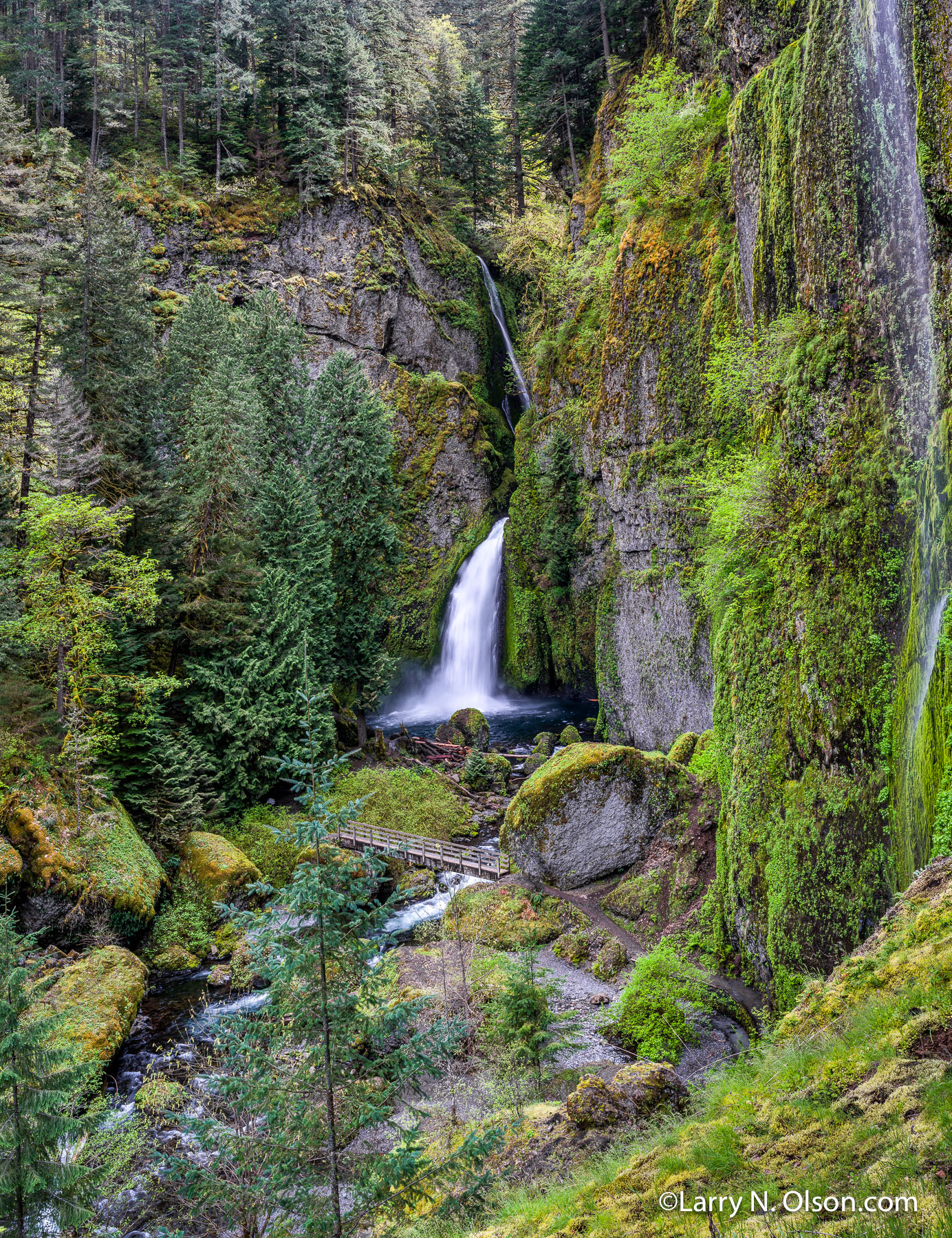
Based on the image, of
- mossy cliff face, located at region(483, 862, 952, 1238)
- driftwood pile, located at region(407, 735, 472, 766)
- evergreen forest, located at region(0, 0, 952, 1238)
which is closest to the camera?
mossy cliff face, located at region(483, 862, 952, 1238)

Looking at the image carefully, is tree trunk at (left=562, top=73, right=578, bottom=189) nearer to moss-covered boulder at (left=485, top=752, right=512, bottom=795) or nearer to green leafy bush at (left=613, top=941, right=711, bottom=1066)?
moss-covered boulder at (left=485, top=752, right=512, bottom=795)

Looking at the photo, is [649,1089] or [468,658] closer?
[649,1089]

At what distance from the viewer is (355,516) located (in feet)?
79.7

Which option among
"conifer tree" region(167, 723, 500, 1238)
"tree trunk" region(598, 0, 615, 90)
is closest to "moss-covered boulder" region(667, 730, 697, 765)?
"conifer tree" region(167, 723, 500, 1238)

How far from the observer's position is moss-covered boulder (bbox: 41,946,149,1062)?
432 inches

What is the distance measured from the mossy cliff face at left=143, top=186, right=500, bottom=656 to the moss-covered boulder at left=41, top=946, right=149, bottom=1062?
20.7 meters

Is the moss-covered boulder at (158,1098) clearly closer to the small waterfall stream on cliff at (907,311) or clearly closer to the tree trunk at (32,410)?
the small waterfall stream on cliff at (907,311)

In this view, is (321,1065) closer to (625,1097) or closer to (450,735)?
(625,1097)

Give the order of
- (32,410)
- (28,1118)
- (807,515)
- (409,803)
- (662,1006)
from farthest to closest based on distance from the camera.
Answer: (409,803)
(32,410)
(662,1006)
(807,515)
(28,1118)

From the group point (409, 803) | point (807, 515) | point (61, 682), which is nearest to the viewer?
point (807, 515)

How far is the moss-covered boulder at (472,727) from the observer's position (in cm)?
2603

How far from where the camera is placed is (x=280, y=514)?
71.9 ft

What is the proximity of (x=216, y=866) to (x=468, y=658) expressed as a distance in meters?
17.4

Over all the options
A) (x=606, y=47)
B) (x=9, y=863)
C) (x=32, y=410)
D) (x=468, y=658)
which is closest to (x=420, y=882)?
(x=9, y=863)
